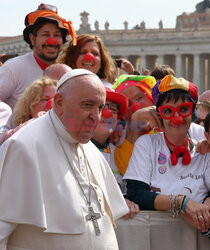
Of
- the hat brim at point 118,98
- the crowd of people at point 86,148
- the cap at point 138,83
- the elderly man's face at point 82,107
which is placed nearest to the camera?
the crowd of people at point 86,148

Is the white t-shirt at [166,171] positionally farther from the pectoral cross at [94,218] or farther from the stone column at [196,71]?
the stone column at [196,71]

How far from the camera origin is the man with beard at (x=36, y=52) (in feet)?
20.0

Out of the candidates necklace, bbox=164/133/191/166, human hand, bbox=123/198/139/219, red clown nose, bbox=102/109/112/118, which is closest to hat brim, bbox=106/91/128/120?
red clown nose, bbox=102/109/112/118

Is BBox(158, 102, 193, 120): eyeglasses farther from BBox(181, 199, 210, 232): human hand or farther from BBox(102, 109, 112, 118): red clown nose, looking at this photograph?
BBox(181, 199, 210, 232): human hand

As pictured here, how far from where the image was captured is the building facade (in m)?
55.8

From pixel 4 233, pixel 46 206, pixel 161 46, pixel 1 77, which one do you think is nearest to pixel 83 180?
pixel 46 206

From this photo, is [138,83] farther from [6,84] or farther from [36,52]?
[6,84]

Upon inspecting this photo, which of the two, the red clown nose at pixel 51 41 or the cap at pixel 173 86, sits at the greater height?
the red clown nose at pixel 51 41

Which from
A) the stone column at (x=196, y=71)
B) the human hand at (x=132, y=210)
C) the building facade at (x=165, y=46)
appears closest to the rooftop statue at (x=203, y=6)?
the building facade at (x=165, y=46)

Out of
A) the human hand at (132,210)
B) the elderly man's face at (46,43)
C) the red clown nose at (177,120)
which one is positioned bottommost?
the human hand at (132,210)

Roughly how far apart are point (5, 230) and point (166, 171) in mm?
2035

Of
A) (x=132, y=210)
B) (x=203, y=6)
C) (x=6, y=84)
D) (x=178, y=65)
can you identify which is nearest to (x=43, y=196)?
(x=132, y=210)

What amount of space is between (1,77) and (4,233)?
3460mm

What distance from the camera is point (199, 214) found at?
422 cm
